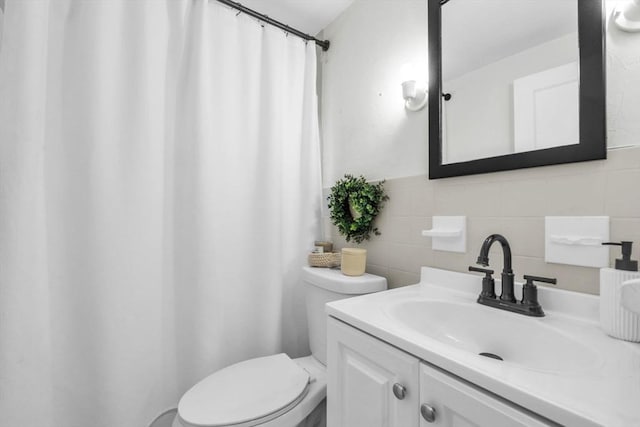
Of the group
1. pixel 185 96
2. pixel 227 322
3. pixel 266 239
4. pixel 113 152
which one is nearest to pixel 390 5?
pixel 185 96

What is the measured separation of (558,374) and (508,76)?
2.70 feet

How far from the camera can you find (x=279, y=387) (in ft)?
3.18

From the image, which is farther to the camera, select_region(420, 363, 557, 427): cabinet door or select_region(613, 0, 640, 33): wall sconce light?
select_region(613, 0, 640, 33): wall sconce light

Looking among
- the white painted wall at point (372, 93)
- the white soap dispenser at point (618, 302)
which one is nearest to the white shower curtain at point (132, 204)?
the white painted wall at point (372, 93)

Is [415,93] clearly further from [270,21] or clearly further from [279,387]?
[279,387]

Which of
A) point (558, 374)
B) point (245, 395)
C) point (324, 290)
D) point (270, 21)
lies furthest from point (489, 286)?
point (270, 21)

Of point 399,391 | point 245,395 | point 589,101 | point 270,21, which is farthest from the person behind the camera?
point 270,21

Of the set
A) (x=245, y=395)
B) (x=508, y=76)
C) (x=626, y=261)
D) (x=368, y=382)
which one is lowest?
(x=245, y=395)

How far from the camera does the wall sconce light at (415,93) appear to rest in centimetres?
111

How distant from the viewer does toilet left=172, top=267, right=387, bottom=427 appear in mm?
842

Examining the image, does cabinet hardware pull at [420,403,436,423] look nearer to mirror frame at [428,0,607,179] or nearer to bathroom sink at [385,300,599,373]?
bathroom sink at [385,300,599,373]

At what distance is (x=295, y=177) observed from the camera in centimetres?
156

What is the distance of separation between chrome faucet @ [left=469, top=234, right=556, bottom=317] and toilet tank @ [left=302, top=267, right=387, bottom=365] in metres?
0.40

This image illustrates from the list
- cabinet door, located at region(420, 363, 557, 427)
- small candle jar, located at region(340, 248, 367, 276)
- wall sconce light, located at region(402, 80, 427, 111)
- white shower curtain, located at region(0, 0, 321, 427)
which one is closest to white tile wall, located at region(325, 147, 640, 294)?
small candle jar, located at region(340, 248, 367, 276)
